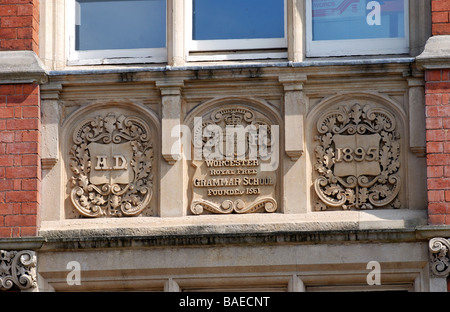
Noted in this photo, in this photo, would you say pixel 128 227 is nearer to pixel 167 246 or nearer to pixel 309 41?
pixel 167 246

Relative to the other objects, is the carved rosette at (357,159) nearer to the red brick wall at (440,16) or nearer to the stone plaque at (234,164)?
the stone plaque at (234,164)

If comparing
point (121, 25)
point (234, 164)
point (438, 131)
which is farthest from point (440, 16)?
point (121, 25)

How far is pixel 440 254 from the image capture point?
39.7 ft

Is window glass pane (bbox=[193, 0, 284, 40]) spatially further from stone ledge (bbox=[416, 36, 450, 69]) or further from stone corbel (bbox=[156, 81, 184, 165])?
stone ledge (bbox=[416, 36, 450, 69])

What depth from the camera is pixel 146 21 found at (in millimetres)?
13258

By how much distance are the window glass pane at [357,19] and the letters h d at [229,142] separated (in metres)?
1.11

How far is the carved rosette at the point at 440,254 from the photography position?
12.1 m

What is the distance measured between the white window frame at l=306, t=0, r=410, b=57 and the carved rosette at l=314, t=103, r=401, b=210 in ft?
1.84

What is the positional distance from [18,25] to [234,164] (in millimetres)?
2468

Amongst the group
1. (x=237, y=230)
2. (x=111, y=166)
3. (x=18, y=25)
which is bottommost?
(x=237, y=230)

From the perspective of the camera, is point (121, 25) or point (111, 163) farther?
point (121, 25)

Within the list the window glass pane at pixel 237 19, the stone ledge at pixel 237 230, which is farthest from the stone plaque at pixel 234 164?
Result: the window glass pane at pixel 237 19

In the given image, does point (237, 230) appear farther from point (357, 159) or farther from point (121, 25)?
point (121, 25)

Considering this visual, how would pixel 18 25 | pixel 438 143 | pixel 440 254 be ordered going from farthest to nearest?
pixel 18 25 < pixel 438 143 < pixel 440 254
